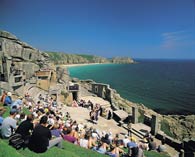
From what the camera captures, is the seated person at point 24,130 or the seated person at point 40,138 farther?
the seated person at point 24,130

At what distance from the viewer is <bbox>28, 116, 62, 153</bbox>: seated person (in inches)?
242

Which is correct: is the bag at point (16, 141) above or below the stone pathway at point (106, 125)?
Result: above

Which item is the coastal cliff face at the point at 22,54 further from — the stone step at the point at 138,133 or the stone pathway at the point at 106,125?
the stone step at the point at 138,133

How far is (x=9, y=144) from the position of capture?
655 cm

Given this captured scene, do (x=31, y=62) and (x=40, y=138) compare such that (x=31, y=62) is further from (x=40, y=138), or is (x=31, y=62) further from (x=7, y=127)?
(x=40, y=138)

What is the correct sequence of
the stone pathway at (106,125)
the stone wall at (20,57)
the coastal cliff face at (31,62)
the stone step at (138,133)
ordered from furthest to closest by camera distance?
1. the stone wall at (20,57)
2. the coastal cliff face at (31,62)
3. the stone pathway at (106,125)
4. the stone step at (138,133)

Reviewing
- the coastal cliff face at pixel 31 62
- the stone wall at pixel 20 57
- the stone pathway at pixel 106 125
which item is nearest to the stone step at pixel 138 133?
the stone pathway at pixel 106 125

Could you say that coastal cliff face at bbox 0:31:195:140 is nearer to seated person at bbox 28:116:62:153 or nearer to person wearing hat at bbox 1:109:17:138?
person wearing hat at bbox 1:109:17:138

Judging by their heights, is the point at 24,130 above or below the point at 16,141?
above

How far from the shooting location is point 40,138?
620 centimetres

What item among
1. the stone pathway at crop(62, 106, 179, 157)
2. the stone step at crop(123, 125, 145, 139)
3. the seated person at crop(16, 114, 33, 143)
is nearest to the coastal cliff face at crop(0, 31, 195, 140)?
the stone pathway at crop(62, 106, 179, 157)

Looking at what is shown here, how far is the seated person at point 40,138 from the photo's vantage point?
242 inches

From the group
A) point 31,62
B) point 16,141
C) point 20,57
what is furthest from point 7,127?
point 20,57

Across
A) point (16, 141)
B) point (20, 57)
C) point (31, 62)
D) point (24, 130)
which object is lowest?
point (16, 141)
